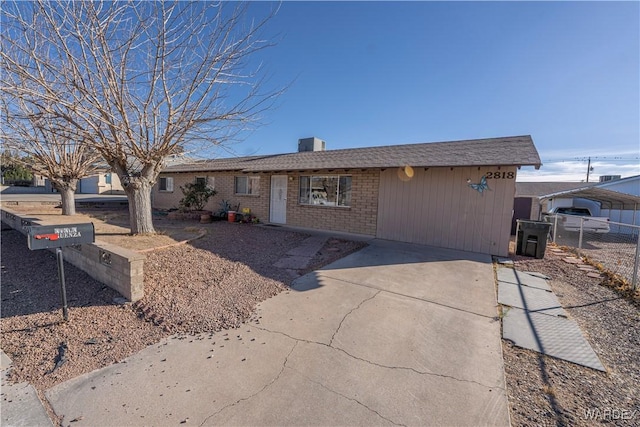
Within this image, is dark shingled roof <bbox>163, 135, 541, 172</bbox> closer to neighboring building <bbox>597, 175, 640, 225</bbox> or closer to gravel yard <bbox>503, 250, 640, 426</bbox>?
gravel yard <bbox>503, 250, 640, 426</bbox>

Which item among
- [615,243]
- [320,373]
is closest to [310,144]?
[320,373]

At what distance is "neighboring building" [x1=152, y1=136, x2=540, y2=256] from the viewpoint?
774 cm

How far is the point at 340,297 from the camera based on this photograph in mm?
4574

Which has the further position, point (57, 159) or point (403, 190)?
point (57, 159)

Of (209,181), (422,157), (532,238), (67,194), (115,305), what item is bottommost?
(115,305)

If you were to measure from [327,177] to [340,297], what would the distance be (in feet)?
22.4

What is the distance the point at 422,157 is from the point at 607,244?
9.93m

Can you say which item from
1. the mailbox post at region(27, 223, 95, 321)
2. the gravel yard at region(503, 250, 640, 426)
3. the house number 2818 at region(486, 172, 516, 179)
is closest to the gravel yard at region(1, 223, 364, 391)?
the mailbox post at region(27, 223, 95, 321)

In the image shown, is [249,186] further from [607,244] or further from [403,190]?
[607,244]

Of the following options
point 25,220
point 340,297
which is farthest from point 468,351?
point 25,220

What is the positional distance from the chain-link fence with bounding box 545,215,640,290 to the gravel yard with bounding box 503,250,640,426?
2160mm

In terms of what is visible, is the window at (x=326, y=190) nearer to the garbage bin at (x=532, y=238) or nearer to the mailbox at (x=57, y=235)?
the garbage bin at (x=532, y=238)

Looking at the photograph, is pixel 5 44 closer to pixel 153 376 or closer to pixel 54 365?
pixel 54 365

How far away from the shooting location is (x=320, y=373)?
2.72m
